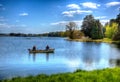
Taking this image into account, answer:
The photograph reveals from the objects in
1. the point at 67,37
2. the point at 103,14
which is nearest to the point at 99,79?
the point at 103,14

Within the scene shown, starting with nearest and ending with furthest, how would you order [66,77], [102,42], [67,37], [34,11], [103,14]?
[66,77], [34,11], [103,14], [67,37], [102,42]

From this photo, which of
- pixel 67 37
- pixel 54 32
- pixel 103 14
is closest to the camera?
pixel 54 32

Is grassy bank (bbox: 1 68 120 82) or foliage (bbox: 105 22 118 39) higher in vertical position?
foliage (bbox: 105 22 118 39)

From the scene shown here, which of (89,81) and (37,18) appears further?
(37,18)

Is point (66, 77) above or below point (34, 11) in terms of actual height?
below

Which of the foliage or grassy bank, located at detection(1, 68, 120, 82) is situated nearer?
grassy bank, located at detection(1, 68, 120, 82)

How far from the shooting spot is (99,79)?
477 centimetres

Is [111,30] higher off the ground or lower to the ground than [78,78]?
higher

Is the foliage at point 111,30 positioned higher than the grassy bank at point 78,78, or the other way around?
the foliage at point 111,30

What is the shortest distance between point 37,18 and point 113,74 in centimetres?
604

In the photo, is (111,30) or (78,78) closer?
(78,78)

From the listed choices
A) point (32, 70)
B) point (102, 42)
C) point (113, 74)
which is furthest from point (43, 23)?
point (102, 42)

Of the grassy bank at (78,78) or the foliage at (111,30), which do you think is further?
the foliage at (111,30)

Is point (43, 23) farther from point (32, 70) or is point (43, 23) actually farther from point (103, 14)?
point (103, 14)
